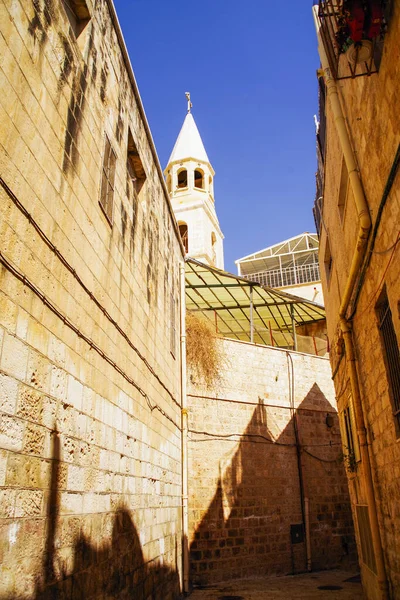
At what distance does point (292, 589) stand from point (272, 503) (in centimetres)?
255

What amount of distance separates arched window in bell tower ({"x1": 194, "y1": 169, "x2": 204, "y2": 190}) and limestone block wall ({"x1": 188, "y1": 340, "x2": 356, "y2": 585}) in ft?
68.8

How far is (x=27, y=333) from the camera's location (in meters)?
3.62

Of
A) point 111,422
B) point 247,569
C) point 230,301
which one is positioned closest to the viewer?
point 111,422

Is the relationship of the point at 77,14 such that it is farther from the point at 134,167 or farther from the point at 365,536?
the point at 365,536

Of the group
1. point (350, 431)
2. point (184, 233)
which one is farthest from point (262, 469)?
point (184, 233)

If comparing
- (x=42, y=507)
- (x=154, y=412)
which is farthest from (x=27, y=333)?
(x=154, y=412)

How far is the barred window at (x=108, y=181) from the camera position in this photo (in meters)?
5.76

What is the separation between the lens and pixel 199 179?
33.8 metres

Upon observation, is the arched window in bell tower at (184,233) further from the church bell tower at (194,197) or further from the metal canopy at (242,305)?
the metal canopy at (242,305)

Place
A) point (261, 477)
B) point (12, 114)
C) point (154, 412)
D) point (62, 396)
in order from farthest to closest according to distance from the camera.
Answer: point (261, 477)
point (154, 412)
point (62, 396)
point (12, 114)

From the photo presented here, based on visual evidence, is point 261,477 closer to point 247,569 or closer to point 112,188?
point 247,569

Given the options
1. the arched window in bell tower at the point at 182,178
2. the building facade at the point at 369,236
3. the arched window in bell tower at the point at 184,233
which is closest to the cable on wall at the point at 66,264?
the building facade at the point at 369,236

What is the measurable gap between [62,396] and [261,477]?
9837 mm

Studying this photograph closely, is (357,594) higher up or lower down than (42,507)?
lower down
